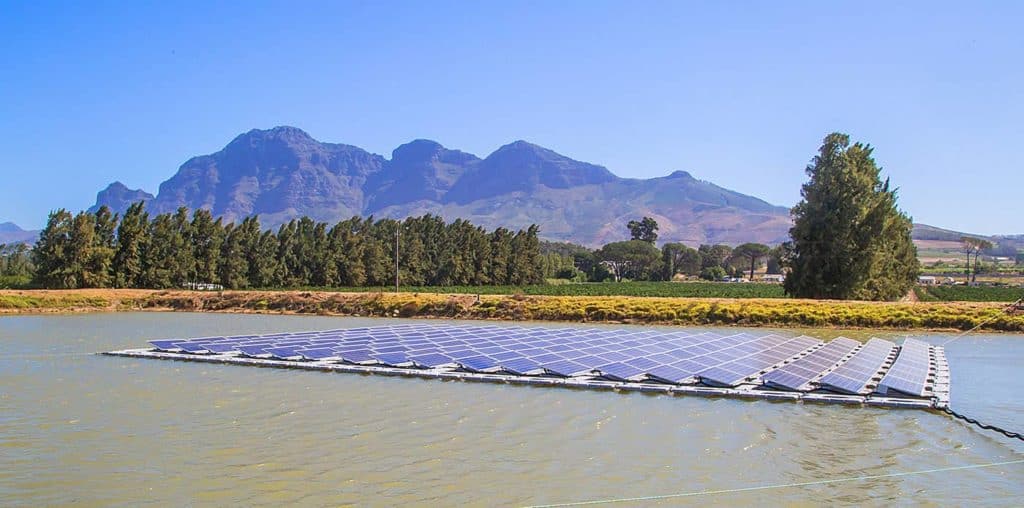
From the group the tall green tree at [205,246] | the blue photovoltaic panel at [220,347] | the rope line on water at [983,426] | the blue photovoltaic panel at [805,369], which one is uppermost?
the tall green tree at [205,246]

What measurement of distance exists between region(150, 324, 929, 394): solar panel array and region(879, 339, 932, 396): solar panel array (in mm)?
56

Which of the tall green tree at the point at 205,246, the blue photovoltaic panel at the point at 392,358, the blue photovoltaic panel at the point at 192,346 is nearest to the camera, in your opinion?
the blue photovoltaic panel at the point at 392,358

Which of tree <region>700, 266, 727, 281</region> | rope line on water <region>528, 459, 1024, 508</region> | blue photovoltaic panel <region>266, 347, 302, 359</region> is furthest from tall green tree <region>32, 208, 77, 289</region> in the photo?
tree <region>700, 266, 727, 281</region>

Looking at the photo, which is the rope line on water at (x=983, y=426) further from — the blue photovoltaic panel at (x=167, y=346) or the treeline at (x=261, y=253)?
the treeline at (x=261, y=253)

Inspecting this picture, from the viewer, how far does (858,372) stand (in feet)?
55.7

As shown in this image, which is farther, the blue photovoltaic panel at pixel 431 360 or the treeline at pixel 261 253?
the treeline at pixel 261 253

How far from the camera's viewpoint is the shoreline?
110ft

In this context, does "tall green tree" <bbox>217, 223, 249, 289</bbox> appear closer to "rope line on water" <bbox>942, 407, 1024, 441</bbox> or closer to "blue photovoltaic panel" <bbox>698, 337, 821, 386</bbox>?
"blue photovoltaic panel" <bbox>698, 337, 821, 386</bbox>

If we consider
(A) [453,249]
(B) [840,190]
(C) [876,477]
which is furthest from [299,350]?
(A) [453,249]

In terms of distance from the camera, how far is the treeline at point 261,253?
52938 millimetres

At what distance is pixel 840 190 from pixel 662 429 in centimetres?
3506

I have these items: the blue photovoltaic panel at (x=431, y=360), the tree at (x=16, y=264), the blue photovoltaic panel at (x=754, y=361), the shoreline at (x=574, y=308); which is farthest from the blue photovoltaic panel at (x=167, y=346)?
the tree at (x=16, y=264)

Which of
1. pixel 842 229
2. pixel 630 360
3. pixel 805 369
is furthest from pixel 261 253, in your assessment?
pixel 805 369

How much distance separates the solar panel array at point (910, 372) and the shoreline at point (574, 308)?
35.9 feet
